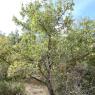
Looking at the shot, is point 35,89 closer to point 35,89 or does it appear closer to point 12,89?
point 35,89

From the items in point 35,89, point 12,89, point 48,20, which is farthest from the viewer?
point 35,89

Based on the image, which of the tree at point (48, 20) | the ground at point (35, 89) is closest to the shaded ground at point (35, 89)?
the ground at point (35, 89)

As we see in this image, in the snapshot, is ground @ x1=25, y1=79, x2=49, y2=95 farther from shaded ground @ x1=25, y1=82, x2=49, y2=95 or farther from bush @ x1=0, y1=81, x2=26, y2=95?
bush @ x1=0, y1=81, x2=26, y2=95

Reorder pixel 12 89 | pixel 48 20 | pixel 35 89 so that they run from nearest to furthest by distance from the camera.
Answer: pixel 48 20 < pixel 12 89 < pixel 35 89

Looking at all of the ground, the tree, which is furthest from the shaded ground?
the tree

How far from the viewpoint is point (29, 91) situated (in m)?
15.2

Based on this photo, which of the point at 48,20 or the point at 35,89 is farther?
the point at 35,89

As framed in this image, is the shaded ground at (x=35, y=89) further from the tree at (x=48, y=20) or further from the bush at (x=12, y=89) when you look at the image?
the tree at (x=48, y=20)

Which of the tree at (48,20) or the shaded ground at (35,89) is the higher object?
the tree at (48,20)

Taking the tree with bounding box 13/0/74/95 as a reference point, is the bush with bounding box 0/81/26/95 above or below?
below

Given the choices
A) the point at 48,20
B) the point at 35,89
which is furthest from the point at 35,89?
the point at 48,20

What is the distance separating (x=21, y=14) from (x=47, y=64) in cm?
198

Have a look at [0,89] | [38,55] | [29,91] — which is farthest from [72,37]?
[29,91]

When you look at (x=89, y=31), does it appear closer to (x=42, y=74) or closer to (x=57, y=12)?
(x=57, y=12)
